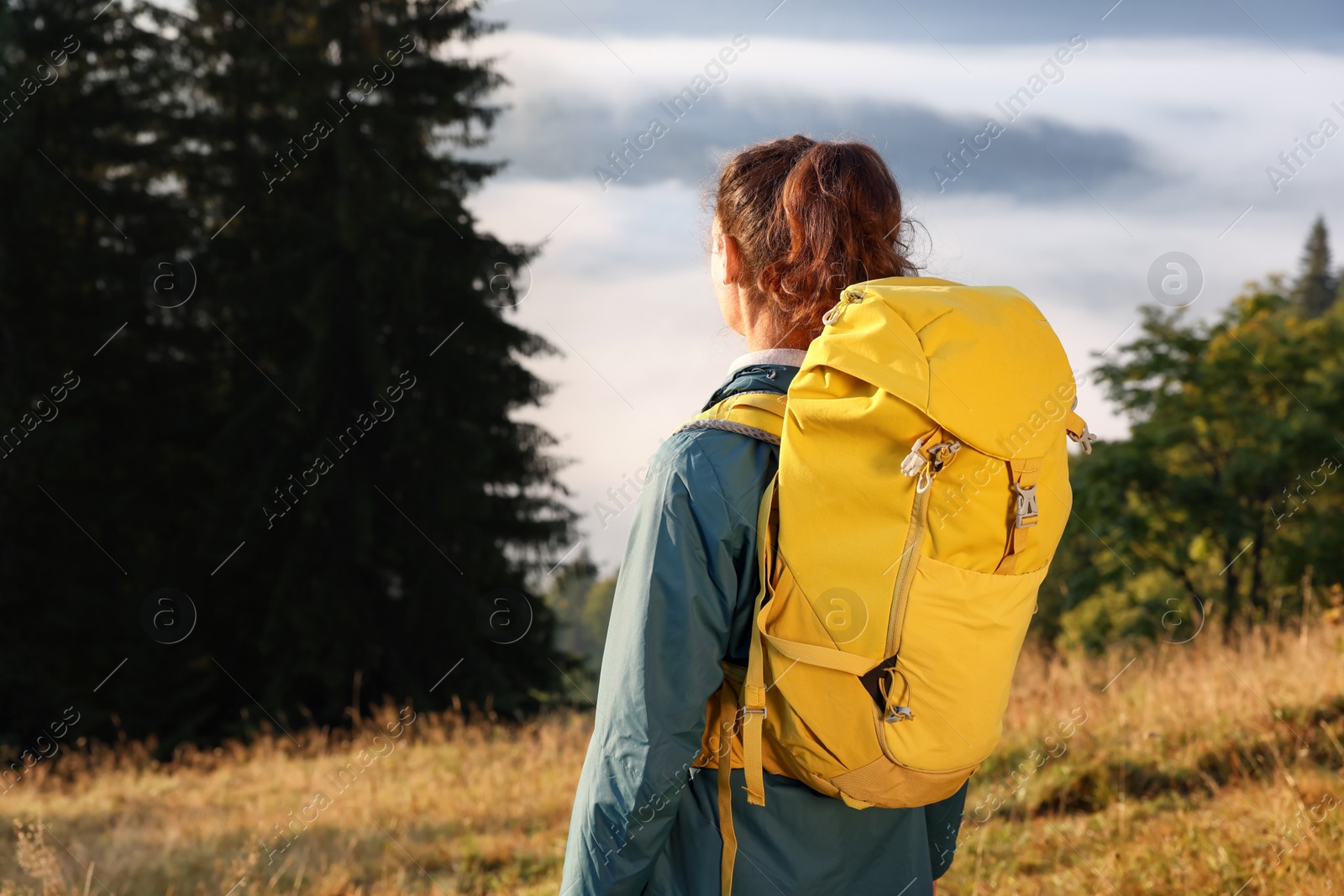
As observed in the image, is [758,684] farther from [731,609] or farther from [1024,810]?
[1024,810]

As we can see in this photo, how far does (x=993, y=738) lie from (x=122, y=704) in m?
14.9

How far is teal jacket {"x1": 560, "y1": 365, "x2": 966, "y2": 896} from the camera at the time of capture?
4.67ft

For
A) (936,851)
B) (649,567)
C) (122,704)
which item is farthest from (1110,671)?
(122,704)

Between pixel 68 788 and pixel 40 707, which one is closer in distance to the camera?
pixel 68 788

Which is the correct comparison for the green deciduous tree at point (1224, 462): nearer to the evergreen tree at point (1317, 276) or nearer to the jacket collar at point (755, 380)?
the jacket collar at point (755, 380)

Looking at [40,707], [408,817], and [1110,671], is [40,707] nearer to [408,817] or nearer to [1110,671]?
[408,817]

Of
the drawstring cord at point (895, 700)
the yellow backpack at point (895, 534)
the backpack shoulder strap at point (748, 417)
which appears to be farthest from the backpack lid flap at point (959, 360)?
the drawstring cord at point (895, 700)

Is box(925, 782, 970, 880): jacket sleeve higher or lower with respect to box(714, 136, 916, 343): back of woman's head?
lower

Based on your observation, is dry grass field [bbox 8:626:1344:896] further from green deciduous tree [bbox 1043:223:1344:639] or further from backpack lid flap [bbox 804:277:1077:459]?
green deciduous tree [bbox 1043:223:1344:639]

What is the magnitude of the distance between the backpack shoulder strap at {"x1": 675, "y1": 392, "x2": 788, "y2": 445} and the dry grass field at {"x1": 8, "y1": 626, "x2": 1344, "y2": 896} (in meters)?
2.70

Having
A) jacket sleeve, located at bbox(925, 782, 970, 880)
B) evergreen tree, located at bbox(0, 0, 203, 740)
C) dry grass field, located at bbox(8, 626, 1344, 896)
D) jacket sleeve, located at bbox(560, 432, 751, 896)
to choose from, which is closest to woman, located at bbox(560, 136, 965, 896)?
jacket sleeve, located at bbox(560, 432, 751, 896)

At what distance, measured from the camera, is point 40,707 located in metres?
13.2

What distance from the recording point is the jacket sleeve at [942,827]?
194 cm

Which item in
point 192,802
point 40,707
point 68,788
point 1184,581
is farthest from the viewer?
point 1184,581
